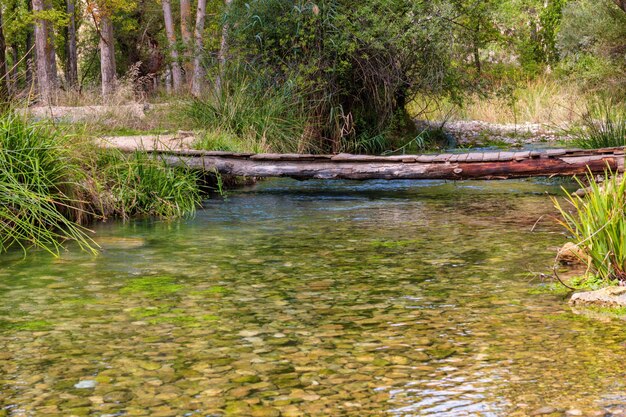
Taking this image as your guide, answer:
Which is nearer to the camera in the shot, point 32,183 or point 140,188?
point 32,183

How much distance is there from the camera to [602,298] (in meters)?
5.44

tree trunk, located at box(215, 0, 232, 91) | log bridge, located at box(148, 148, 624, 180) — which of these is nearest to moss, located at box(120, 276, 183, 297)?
log bridge, located at box(148, 148, 624, 180)

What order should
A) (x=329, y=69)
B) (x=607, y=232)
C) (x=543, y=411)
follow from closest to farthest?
(x=543, y=411) → (x=607, y=232) → (x=329, y=69)

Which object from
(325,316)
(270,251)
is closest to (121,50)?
(270,251)

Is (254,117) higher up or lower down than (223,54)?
lower down

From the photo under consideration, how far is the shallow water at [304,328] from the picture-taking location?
3902 mm

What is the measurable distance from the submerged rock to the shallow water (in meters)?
0.16

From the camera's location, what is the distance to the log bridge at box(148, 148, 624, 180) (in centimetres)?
992

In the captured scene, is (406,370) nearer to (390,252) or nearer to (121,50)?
(390,252)

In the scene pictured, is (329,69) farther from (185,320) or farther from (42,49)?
(42,49)

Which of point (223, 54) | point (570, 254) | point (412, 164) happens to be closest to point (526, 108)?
point (223, 54)

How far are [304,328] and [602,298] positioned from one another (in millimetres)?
1917

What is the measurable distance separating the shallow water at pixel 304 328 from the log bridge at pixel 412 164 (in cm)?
141

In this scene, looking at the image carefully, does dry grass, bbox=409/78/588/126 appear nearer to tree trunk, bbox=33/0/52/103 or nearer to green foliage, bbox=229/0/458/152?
green foliage, bbox=229/0/458/152
